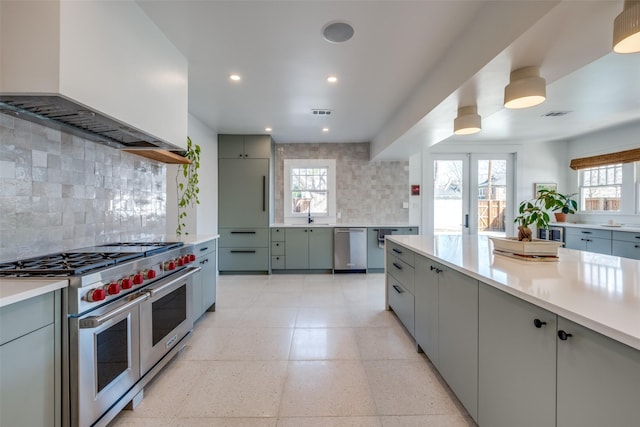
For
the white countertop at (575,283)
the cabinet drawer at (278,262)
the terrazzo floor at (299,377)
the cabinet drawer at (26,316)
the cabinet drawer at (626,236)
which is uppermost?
the white countertop at (575,283)

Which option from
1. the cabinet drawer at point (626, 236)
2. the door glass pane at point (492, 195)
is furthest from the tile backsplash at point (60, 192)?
the cabinet drawer at point (626, 236)

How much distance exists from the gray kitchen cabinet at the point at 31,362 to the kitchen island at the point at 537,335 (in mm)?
1949

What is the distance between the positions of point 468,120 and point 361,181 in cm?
317

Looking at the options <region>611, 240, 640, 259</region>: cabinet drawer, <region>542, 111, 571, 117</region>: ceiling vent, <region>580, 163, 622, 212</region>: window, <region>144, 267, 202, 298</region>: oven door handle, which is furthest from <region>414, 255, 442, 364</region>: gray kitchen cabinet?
<region>580, 163, 622, 212</region>: window

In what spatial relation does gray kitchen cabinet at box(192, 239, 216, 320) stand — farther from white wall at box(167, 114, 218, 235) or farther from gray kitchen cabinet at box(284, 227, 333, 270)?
gray kitchen cabinet at box(284, 227, 333, 270)

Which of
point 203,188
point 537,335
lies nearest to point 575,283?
point 537,335

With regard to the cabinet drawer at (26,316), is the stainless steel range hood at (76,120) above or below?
above

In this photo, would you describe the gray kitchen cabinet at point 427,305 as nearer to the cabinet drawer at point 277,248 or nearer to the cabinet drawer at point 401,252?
the cabinet drawer at point 401,252

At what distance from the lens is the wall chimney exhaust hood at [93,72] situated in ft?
3.99

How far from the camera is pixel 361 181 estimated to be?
5.54 meters

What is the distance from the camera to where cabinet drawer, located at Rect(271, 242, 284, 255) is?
494cm

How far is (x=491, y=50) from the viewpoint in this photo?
5.42 ft

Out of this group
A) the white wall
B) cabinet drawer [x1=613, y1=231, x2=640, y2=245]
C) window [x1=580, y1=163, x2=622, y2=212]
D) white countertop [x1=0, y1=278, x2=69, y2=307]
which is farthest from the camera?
window [x1=580, y1=163, x2=622, y2=212]

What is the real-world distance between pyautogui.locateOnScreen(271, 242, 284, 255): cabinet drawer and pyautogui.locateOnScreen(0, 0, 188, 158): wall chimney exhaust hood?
2.93 meters
